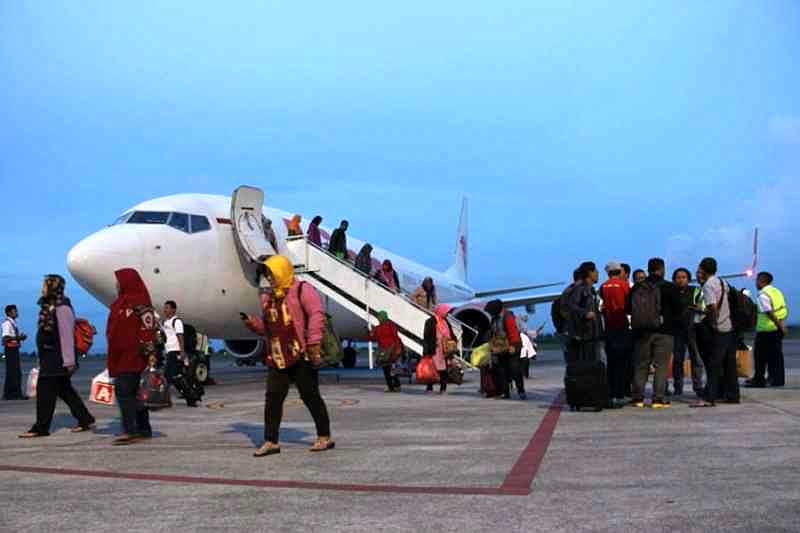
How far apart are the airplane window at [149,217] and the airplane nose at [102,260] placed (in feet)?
2.86

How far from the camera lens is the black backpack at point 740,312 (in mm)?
12188

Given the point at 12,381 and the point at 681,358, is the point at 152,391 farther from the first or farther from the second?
the point at 12,381

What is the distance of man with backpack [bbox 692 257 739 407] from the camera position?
11.9 meters

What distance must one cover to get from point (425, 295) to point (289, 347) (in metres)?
12.8

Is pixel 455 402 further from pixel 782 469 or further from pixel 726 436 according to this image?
pixel 782 469

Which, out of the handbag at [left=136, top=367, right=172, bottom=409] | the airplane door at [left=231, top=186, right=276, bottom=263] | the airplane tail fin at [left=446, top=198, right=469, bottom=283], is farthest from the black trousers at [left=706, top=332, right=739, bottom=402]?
the airplane tail fin at [left=446, top=198, right=469, bottom=283]

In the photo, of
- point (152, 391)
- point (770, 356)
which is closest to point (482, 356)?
point (770, 356)

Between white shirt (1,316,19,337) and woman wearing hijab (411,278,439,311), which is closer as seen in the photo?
white shirt (1,316,19,337)

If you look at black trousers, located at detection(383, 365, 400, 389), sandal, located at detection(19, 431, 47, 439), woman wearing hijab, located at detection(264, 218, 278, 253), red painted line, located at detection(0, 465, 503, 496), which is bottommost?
red painted line, located at detection(0, 465, 503, 496)

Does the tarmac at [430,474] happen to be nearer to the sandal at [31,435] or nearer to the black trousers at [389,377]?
the sandal at [31,435]

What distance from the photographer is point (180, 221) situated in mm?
18625

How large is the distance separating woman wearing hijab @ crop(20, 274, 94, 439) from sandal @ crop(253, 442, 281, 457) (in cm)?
301

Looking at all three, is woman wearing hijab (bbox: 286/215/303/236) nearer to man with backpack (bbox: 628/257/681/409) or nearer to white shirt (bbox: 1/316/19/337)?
white shirt (bbox: 1/316/19/337)

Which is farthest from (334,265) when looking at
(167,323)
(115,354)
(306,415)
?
(115,354)
